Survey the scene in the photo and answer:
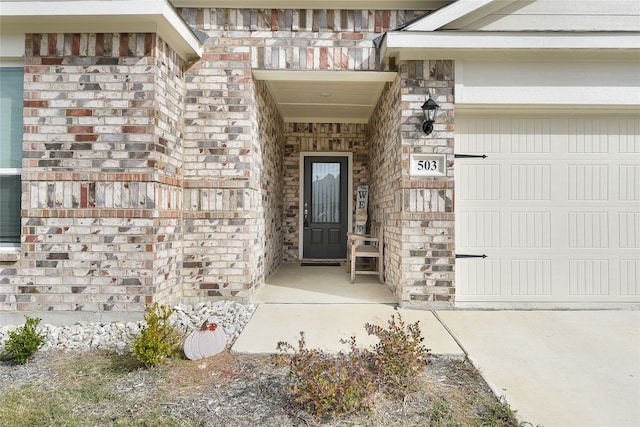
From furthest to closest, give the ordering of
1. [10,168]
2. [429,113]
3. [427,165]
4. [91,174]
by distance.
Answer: [427,165] → [429,113] → [10,168] → [91,174]

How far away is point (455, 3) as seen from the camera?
341 centimetres

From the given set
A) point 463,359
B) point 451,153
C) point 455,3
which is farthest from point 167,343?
point 455,3

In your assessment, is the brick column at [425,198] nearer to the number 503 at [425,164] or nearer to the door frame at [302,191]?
the number 503 at [425,164]

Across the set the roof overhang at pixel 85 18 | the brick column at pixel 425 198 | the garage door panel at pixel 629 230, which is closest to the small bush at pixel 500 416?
the brick column at pixel 425 198

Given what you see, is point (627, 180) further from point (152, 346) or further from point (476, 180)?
point (152, 346)

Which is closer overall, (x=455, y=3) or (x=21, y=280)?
(x=21, y=280)

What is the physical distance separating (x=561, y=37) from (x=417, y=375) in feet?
11.9

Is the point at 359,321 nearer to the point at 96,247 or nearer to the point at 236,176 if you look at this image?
the point at 236,176

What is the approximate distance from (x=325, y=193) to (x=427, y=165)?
3.26 metres

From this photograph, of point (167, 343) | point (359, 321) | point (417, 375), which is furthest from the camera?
point (359, 321)

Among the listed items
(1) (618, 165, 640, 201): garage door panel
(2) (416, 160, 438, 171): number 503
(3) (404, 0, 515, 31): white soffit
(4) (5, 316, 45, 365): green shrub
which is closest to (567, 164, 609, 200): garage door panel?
(1) (618, 165, 640, 201): garage door panel

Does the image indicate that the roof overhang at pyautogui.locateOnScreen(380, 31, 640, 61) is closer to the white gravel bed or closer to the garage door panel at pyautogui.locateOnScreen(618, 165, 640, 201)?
the garage door panel at pyautogui.locateOnScreen(618, 165, 640, 201)

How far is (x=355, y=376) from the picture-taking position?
1.83m

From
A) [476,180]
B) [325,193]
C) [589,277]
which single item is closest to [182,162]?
[476,180]
